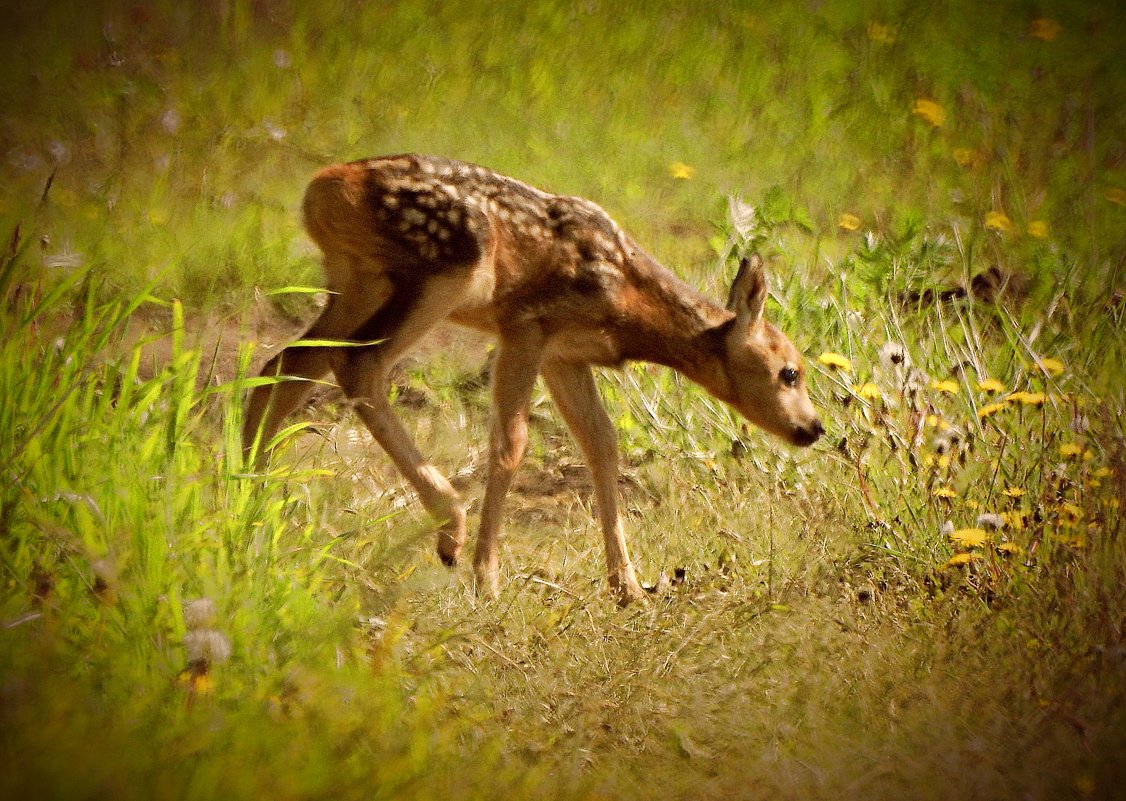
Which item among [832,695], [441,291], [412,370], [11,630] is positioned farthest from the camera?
[412,370]

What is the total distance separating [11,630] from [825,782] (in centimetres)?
234

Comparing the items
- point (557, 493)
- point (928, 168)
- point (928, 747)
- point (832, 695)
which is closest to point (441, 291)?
point (557, 493)

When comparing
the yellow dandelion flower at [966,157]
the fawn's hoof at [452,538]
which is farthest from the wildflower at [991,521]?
the yellow dandelion flower at [966,157]

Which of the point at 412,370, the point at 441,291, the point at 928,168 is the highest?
the point at 441,291

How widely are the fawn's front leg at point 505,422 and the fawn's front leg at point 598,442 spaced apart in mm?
314

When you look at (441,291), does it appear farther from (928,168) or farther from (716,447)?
(928,168)

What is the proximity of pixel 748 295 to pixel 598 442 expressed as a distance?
0.84 m

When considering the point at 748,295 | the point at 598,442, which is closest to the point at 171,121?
the point at 598,442

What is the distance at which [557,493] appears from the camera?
6.54m

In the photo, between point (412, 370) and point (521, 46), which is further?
point (521, 46)

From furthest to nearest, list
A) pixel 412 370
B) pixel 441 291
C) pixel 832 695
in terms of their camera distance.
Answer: pixel 412 370 < pixel 441 291 < pixel 832 695

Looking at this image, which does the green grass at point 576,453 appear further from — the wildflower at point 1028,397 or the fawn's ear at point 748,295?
the fawn's ear at point 748,295

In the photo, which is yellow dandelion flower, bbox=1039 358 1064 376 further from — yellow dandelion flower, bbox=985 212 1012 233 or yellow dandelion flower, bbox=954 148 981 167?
yellow dandelion flower, bbox=954 148 981 167

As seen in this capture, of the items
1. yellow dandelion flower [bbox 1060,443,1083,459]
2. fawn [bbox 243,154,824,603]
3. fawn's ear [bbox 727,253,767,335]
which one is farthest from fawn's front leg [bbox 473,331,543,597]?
yellow dandelion flower [bbox 1060,443,1083,459]
